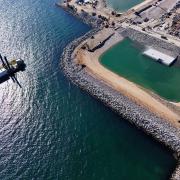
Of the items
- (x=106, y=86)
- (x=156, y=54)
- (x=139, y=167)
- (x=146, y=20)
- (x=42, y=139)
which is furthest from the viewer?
(x=146, y=20)

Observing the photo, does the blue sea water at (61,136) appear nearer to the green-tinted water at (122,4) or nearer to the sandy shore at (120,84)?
the sandy shore at (120,84)

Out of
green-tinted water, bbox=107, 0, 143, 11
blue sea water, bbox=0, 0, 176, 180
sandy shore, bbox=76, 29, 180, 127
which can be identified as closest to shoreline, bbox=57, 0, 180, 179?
sandy shore, bbox=76, 29, 180, 127

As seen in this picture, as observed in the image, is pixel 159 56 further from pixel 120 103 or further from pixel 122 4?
pixel 122 4

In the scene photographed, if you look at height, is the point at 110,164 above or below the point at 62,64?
below

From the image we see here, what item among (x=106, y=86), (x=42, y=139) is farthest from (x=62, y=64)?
(x=42, y=139)

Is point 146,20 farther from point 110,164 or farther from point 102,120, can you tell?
point 110,164

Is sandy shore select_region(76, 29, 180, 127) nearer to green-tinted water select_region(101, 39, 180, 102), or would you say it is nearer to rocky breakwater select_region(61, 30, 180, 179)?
rocky breakwater select_region(61, 30, 180, 179)

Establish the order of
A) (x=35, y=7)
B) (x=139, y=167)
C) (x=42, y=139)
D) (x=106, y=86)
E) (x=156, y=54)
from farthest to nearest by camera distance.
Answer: (x=35, y=7), (x=156, y=54), (x=106, y=86), (x=42, y=139), (x=139, y=167)
